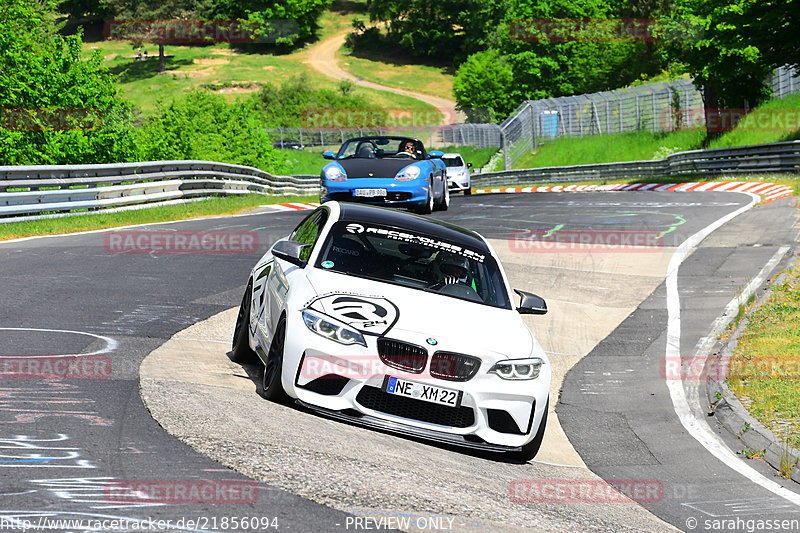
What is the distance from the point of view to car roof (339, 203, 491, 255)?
27.4 ft

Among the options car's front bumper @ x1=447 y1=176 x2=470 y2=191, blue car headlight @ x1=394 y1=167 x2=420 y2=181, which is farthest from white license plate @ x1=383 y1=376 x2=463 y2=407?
car's front bumper @ x1=447 y1=176 x2=470 y2=191

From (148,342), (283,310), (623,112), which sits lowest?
(623,112)

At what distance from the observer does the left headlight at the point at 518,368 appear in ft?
22.6

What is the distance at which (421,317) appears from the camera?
700 centimetres

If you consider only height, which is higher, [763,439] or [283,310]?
[283,310]

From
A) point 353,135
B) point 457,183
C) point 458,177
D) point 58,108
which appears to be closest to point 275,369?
point 58,108

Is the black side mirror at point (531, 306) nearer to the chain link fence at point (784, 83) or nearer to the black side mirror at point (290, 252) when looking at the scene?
the black side mirror at point (290, 252)

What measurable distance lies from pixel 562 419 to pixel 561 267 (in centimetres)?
735

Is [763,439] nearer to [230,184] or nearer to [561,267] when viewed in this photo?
[561,267]

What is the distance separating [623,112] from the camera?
175 feet

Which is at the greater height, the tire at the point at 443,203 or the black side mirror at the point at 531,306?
the black side mirror at the point at 531,306

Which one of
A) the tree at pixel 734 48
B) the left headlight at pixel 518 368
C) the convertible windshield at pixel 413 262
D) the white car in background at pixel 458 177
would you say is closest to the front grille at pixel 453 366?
the left headlight at pixel 518 368

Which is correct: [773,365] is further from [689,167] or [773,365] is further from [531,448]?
[689,167]

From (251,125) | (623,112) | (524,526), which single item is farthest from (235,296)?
(623,112)
